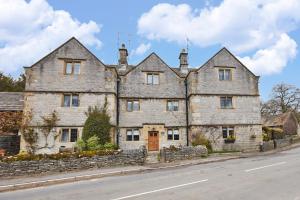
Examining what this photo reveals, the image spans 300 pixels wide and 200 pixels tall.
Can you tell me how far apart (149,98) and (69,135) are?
28.2 feet

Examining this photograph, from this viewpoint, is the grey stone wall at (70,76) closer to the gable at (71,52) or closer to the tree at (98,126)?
the gable at (71,52)

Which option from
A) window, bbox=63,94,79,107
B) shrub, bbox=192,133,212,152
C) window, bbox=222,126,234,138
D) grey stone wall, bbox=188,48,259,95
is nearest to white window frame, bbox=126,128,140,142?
shrub, bbox=192,133,212,152

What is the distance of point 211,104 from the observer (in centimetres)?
2609

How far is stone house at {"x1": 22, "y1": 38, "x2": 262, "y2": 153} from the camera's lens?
2348 centimetres

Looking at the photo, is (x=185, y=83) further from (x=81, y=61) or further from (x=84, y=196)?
(x=84, y=196)

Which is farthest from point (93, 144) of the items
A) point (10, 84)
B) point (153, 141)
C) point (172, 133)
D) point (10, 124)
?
point (10, 84)

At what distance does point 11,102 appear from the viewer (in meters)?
25.2

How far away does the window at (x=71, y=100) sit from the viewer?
2373 cm

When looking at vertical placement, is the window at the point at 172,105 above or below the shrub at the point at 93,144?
above

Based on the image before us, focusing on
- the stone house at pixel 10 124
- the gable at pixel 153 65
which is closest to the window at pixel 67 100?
the stone house at pixel 10 124

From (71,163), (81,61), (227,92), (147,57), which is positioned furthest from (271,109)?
(71,163)

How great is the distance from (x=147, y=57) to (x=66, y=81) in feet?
28.8

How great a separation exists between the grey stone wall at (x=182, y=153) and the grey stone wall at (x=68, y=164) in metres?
1.99

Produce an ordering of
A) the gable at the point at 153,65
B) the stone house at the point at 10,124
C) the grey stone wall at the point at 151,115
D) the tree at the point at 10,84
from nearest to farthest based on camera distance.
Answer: the stone house at the point at 10,124, the grey stone wall at the point at 151,115, the gable at the point at 153,65, the tree at the point at 10,84
